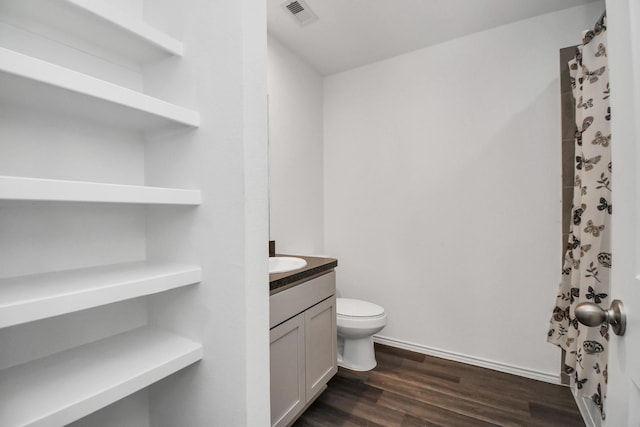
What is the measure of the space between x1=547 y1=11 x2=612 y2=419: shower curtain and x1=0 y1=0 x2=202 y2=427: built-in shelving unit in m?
1.70

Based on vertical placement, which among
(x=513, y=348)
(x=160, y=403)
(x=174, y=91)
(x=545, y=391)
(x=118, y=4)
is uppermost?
(x=118, y=4)

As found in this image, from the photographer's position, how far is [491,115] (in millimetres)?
2168

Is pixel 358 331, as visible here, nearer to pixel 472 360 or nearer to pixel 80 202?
pixel 472 360

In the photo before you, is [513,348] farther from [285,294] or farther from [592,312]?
[592,312]

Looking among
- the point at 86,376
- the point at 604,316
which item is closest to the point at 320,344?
the point at 86,376

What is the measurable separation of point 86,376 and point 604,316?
124 cm

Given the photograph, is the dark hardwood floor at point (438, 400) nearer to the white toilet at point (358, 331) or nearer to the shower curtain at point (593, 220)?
the white toilet at point (358, 331)

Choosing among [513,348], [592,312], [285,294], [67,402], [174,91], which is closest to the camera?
[592,312]

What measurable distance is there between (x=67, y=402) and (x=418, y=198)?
7.76 feet

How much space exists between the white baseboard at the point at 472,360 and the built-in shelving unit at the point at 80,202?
6.69 feet

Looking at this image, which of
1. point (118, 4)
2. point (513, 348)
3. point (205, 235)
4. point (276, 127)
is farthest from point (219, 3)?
point (513, 348)

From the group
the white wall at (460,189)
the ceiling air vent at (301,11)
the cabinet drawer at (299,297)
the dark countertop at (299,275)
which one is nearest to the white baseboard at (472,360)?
the white wall at (460,189)

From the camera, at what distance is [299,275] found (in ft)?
5.08

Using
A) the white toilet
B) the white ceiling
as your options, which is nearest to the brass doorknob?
the white toilet
